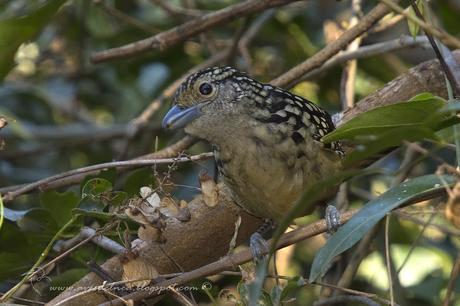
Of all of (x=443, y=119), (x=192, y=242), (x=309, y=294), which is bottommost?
(x=309, y=294)

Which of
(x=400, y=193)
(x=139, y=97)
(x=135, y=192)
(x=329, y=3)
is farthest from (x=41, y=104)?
(x=400, y=193)

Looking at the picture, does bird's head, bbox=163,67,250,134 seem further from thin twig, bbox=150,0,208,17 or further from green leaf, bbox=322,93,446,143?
thin twig, bbox=150,0,208,17

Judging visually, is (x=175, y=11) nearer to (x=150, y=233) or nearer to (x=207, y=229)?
(x=207, y=229)

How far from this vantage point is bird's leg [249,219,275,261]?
227 centimetres

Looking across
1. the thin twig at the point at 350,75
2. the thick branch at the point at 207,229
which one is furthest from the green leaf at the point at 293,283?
the thin twig at the point at 350,75

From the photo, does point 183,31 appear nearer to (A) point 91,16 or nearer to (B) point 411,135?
(A) point 91,16

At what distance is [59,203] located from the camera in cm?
250

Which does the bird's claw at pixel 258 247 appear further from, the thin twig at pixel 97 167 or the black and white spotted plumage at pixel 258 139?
the thin twig at pixel 97 167

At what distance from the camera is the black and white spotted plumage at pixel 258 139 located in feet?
8.34

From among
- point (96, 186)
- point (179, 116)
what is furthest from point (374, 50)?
point (96, 186)

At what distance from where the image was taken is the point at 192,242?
2586mm

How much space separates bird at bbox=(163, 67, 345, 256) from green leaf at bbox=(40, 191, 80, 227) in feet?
1.04

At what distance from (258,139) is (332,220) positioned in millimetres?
360

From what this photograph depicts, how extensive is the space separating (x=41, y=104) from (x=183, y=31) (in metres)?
1.40
